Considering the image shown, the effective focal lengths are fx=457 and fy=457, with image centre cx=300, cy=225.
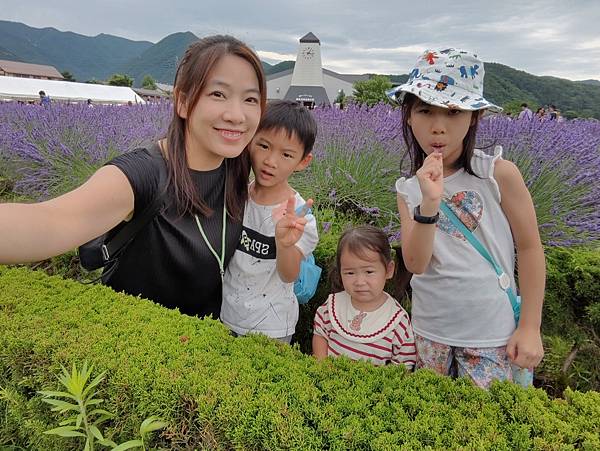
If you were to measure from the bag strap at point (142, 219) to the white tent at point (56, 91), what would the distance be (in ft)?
82.4

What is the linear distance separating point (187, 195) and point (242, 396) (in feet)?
2.79

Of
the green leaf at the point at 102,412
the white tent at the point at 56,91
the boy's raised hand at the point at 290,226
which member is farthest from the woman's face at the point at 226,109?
the white tent at the point at 56,91

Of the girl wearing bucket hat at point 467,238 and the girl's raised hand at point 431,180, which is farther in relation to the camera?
the girl wearing bucket hat at point 467,238

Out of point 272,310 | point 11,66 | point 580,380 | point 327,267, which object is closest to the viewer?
point 272,310

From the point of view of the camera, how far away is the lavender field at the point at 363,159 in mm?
3819

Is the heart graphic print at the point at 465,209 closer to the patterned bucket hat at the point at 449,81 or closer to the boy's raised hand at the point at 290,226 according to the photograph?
the patterned bucket hat at the point at 449,81

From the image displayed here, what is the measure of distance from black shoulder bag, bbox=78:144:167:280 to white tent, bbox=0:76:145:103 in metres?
25.1

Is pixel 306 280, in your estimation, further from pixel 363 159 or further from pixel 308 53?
pixel 308 53

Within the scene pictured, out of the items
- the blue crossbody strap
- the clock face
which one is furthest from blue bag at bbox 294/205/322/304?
the clock face

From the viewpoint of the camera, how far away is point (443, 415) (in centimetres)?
122

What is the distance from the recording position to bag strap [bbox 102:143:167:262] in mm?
1715

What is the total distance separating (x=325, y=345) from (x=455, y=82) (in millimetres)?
1242

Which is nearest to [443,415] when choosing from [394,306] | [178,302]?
[394,306]

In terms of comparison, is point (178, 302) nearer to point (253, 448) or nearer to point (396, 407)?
point (253, 448)
